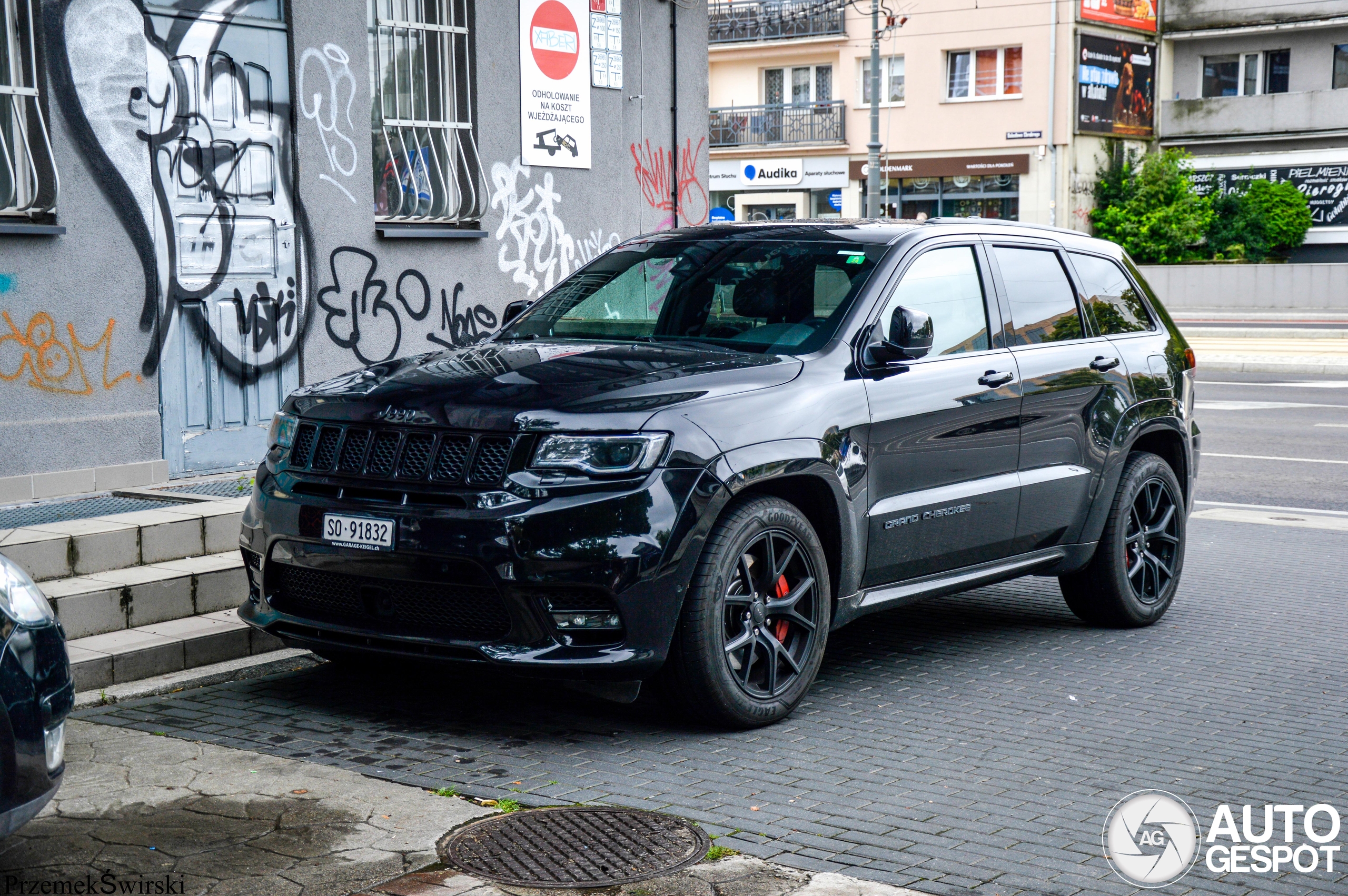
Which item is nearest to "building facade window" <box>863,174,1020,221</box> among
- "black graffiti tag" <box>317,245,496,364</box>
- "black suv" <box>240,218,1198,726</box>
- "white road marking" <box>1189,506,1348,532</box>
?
"white road marking" <box>1189,506,1348,532</box>

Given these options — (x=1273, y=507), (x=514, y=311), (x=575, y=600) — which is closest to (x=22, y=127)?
(x=514, y=311)

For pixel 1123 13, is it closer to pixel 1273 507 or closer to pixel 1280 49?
pixel 1280 49

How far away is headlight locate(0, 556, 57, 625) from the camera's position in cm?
358

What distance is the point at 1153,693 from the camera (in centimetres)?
598

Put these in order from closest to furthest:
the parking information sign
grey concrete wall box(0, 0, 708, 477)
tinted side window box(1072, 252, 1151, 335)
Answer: tinted side window box(1072, 252, 1151, 335), grey concrete wall box(0, 0, 708, 477), the parking information sign

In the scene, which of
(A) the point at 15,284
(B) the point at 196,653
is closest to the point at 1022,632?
(B) the point at 196,653

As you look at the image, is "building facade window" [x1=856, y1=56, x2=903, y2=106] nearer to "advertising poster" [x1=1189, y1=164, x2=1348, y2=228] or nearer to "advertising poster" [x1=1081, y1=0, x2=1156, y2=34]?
"advertising poster" [x1=1081, y1=0, x2=1156, y2=34]

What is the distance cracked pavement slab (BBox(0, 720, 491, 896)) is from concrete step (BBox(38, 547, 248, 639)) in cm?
114

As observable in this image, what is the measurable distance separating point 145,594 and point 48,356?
8.16ft

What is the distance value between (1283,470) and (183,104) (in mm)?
9255

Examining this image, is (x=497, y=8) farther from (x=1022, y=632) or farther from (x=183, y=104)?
(x=1022, y=632)

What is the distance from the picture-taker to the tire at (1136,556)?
704cm

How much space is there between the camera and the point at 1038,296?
6.83 meters

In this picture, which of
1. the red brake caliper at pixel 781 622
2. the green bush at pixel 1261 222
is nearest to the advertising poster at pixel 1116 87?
the green bush at pixel 1261 222
